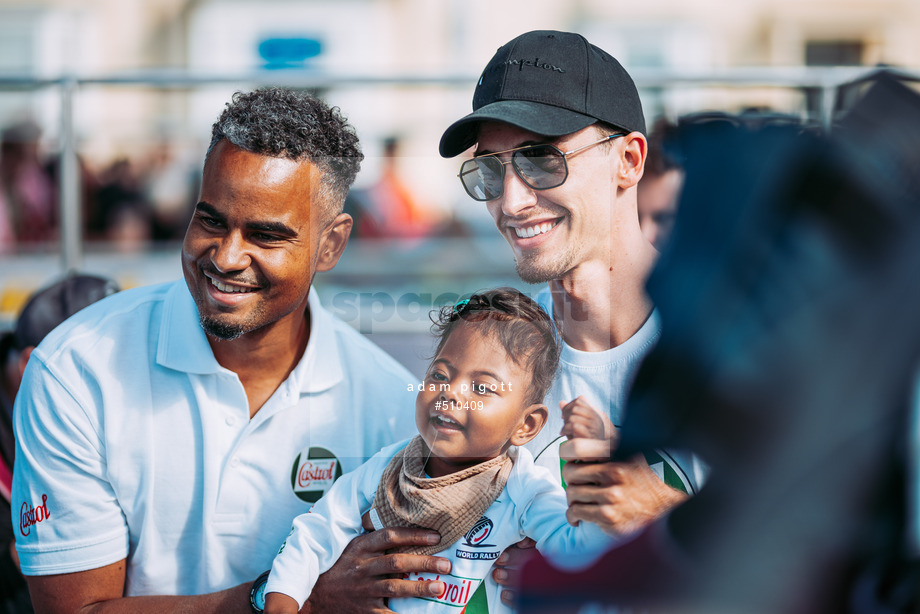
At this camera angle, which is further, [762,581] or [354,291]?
[354,291]

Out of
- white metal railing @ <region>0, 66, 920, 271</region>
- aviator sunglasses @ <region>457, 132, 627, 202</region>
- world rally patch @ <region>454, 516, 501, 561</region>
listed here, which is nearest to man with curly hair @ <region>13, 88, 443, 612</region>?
world rally patch @ <region>454, 516, 501, 561</region>

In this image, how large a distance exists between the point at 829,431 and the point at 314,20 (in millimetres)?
9746

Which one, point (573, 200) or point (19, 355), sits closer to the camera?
point (573, 200)

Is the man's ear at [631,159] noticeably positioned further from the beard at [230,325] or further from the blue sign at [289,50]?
the blue sign at [289,50]

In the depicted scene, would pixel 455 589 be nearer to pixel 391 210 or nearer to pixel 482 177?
pixel 482 177

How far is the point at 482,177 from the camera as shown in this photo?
Result: 1662 mm

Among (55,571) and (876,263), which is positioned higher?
(876,263)

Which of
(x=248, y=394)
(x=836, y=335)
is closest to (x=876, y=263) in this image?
(x=836, y=335)

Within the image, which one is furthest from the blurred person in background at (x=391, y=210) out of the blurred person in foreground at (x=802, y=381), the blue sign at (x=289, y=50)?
the blue sign at (x=289, y=50)

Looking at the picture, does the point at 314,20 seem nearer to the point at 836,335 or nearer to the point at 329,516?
the point at 329,516

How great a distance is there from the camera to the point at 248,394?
6.62 ft

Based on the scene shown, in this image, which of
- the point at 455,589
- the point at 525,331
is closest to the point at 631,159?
the point at 525,331

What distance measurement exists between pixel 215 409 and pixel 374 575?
590mm

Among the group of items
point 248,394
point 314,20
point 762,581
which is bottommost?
point 248,394
